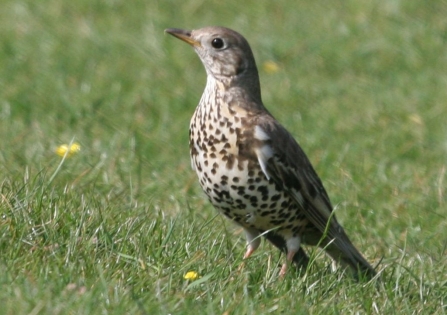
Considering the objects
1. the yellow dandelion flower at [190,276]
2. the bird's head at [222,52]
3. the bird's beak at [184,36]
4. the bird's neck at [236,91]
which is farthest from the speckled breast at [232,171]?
the yellow dandelion flower at [190,276]

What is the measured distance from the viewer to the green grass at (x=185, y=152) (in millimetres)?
5188

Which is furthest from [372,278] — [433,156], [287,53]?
[287,53]

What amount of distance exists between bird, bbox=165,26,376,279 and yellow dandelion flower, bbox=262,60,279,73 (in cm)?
511

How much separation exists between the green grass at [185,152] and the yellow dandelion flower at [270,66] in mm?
60

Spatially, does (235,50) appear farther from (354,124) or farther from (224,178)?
(354,124)

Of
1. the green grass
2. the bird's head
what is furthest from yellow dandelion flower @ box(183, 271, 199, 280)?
the bird's head

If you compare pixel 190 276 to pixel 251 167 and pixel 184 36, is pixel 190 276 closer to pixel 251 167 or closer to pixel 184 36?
pixel 251 167

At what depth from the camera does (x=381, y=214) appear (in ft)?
25.6

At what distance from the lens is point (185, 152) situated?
9180 mm

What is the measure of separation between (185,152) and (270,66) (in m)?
2.84

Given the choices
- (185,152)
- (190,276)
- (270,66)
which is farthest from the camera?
(270,66)

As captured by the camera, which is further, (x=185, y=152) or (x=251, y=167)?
(x=185, y=152)

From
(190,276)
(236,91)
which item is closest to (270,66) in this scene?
(236,91)

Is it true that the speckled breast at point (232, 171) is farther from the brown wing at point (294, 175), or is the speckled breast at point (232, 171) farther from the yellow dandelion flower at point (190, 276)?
the yellow dandelion flower at point (190, 276)
